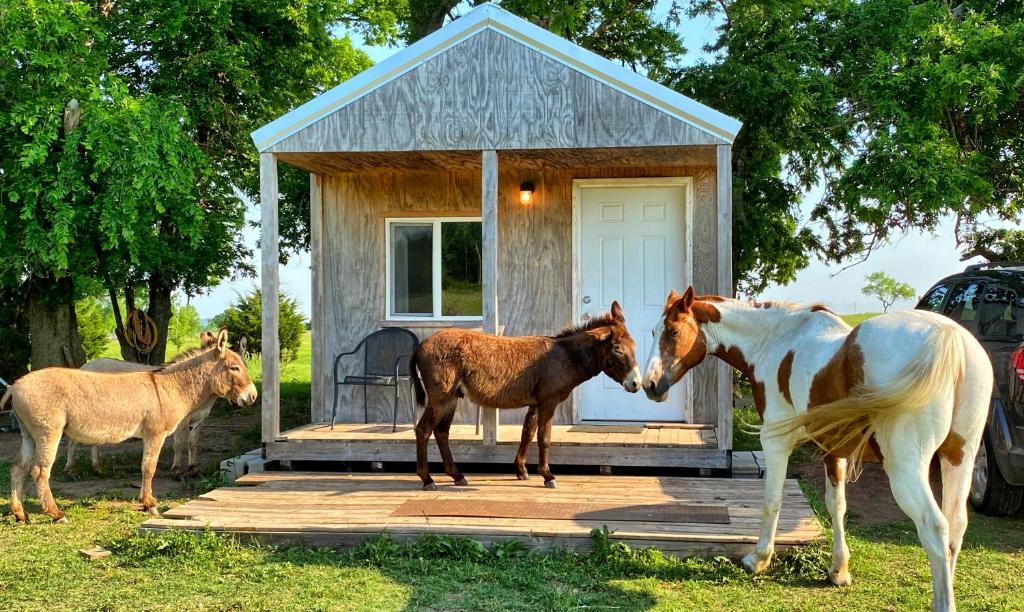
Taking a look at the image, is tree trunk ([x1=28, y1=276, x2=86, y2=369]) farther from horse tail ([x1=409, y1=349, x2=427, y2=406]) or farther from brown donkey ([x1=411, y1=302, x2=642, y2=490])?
brown donkey ([x1=411, y1=302, x2=642, y2=490])

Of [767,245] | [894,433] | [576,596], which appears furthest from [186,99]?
[894,433]

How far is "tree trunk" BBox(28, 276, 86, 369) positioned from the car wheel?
34.0 ft

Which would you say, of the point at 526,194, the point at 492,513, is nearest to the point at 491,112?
the point at 526,194

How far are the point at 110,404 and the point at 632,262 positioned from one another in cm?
486

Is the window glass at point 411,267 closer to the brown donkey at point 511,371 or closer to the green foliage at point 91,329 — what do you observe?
the brown donkey at point 511,371

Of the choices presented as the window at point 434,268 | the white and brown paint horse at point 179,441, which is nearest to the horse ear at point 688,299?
the window at point 434,268

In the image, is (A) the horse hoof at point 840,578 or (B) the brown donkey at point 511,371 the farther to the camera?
(B) the brown donkey at point 511,371

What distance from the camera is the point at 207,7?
11492 mm

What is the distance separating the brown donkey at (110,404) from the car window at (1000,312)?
5810 millimetres

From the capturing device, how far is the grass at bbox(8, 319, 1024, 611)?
15.3 feet

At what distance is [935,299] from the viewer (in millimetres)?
7812

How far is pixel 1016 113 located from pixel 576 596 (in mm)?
8053

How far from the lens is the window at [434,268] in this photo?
908 cm

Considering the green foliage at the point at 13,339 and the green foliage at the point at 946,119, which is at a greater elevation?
the green foliage at the point at 946,119
